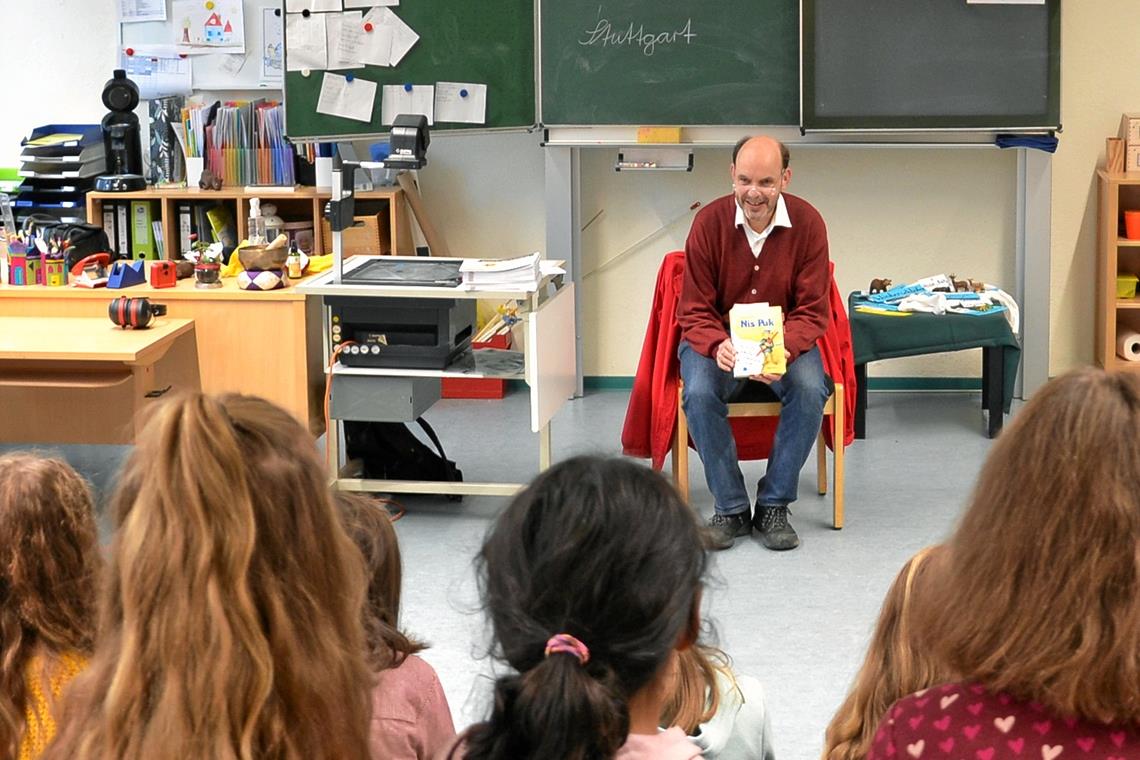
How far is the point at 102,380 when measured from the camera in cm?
454

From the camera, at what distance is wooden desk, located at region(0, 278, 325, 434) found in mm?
4773

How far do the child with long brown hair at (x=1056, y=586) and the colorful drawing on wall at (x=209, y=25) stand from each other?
544 cm

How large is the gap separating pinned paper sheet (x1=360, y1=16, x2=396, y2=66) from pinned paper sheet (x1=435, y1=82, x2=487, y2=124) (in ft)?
0.71

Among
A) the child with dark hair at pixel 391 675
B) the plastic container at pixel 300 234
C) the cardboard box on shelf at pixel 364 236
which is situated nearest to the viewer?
the child with dark hair at pixel 391 675

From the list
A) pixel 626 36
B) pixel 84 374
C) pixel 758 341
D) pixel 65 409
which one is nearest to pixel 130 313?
pixel 84 374

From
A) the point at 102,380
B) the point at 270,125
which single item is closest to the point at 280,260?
the point at 102,380

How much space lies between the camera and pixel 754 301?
15.0 feet

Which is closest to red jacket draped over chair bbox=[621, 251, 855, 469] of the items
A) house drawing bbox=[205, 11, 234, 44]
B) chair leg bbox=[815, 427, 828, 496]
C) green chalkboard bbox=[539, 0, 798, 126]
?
chair leg bbox=[815, 427, 828, 496]

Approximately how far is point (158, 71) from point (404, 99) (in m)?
1.32

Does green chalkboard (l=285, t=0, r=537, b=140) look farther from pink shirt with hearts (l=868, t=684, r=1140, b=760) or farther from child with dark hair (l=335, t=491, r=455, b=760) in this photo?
pink shirt with hearts (l=868, t=684, r=1140, b=760)

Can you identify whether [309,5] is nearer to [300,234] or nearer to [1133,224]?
[300,234]

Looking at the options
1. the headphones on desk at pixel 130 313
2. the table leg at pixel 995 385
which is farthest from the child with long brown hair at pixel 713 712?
the table leg at pixel 995 385

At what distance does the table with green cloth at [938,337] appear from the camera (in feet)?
18.0

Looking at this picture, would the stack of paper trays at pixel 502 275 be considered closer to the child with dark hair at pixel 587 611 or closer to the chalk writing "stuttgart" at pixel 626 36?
the chalk writing "stuttgart" at pixel 626 36
